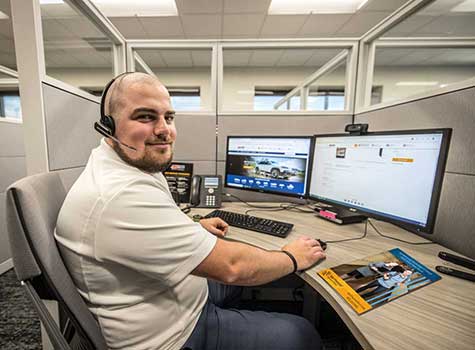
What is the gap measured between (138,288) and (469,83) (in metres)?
1.16

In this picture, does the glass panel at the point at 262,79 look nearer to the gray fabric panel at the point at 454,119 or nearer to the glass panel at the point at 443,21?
the glass panel at the point at 443,21

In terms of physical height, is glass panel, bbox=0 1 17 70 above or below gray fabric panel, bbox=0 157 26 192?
above

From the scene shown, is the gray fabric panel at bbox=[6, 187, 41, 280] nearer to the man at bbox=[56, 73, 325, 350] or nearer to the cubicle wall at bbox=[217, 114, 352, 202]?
the man at bbox=[56, 73, 325, 350]

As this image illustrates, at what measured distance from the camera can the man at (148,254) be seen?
1.65 feet

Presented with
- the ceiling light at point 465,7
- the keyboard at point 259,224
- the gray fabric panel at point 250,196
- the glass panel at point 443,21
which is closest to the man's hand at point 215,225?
the keyboard at point 259,224

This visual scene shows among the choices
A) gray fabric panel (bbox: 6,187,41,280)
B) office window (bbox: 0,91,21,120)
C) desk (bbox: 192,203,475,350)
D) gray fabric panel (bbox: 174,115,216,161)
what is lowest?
desk (bbox: 192,203,475,350)

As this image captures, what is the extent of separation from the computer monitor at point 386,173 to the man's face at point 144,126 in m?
0.72

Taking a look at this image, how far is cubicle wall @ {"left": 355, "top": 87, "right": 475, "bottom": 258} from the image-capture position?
0.76 m

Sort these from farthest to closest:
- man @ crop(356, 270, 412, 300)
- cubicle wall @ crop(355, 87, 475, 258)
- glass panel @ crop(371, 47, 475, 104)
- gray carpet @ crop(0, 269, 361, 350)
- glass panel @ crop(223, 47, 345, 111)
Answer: glass panel @ crop(223, 47, 345, 111) → glass panel @ crop(371, 47, 475, 104) → gray carpet @ crop(0, 269, 361, 350) → cubicle wall @ crop(355, 87, 475, 258) → man @ crop(356, 270, 412, 300)

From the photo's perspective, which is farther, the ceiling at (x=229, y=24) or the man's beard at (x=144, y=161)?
the ceiling at (x=229, y=24)

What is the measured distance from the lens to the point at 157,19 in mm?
3109

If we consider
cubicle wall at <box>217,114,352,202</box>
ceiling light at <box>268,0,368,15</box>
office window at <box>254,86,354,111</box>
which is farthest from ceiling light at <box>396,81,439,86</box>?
cubicle wall at <box>217,114,352,202</box>

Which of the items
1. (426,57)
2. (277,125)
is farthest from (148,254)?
(426,57)

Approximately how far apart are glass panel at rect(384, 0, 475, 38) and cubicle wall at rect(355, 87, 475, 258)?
8.92 feet
